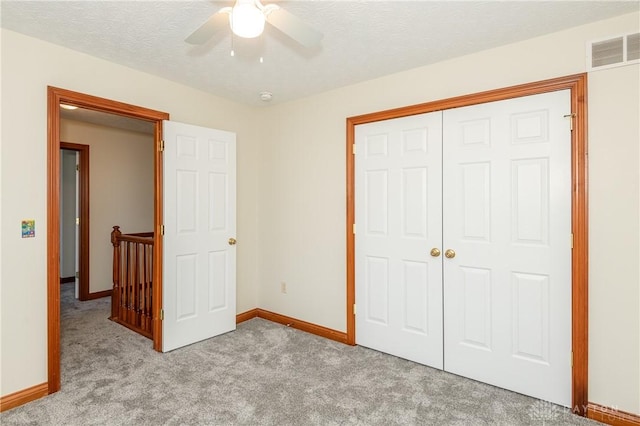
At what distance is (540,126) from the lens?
2.30m

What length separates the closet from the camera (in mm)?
2270

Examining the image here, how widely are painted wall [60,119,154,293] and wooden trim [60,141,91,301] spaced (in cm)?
5

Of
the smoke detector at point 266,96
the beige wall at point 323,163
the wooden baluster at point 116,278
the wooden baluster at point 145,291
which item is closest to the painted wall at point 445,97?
the beige wall at point 323,163

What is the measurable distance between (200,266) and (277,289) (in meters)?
0.94

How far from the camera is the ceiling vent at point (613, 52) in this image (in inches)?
78.7

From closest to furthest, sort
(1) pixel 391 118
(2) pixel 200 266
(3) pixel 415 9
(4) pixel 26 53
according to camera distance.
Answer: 1. (3) pixel 415 9
2. (4) pixel 26 53
3. (1) pixel 391 118
4. (2) pixel 200 266

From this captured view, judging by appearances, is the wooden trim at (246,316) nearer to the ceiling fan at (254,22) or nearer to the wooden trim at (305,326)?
the wooden trim at (305,326)

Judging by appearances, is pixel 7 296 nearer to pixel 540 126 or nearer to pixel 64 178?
pixel 540 126

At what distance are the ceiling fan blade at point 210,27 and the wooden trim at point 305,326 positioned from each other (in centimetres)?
267

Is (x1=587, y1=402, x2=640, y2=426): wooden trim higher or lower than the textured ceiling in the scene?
lower

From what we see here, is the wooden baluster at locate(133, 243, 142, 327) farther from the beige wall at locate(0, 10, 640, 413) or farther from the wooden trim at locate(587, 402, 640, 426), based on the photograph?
the wooden trim at locate(587, 402, 640, 426)

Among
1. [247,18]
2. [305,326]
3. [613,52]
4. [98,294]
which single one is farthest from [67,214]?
[613,52]

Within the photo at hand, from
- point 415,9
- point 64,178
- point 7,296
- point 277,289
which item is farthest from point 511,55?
point 64,178

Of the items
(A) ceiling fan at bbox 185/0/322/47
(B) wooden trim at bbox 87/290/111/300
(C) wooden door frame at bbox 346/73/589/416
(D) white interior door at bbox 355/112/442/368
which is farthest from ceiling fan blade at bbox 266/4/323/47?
(B) wooden trim at bbox 87/290/111/300
